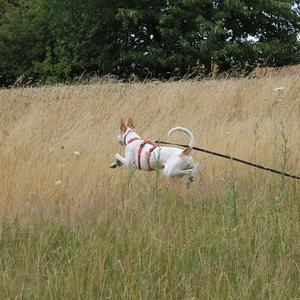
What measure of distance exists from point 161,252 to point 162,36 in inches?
726

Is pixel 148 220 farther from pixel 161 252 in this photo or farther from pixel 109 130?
pixel 109 130

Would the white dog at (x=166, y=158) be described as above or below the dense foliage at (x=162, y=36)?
below

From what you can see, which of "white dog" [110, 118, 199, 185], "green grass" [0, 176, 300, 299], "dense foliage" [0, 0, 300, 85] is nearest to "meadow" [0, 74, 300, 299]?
"green grass" [0, 176, 300, 299]

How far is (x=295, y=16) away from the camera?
2266 cm

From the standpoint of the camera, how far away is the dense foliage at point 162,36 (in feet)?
65.5

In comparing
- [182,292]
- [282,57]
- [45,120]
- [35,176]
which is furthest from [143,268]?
[282,57]

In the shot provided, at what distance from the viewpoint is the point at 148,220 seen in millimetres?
3410

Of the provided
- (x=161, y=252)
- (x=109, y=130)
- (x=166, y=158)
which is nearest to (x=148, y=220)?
(x=161, y=252)

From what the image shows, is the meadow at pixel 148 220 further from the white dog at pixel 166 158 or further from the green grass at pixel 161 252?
the white dog at pixel 166 158

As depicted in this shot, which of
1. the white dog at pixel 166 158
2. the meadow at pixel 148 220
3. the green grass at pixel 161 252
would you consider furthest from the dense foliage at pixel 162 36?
the green grass at pixel 161 252

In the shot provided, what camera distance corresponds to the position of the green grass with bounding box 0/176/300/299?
102 inches

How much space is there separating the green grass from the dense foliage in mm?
15596

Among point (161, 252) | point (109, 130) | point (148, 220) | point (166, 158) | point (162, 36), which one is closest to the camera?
point (161, 252)

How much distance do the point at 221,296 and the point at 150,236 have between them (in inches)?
29.0
